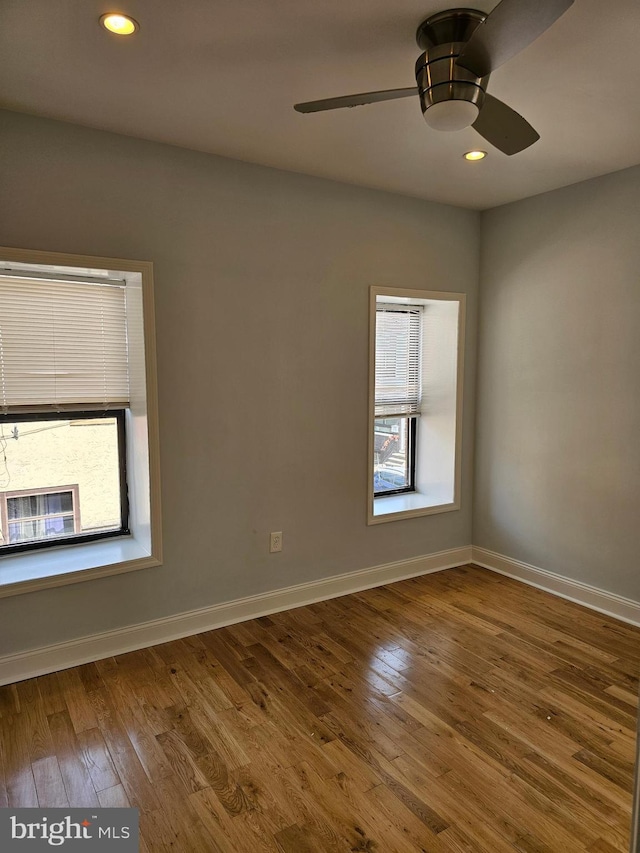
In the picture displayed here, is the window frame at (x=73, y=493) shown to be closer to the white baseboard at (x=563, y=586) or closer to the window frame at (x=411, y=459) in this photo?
the window frame at (x=411, y=459)

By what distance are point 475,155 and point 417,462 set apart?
2.23 meters

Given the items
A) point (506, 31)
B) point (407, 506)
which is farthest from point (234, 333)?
point (506, 31)

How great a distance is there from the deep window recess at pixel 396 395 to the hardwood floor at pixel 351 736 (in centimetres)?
131

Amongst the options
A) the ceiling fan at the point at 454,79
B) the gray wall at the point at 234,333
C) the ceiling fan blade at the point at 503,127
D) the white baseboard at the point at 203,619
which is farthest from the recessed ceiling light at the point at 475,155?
the white baseboard at the point at 203,619

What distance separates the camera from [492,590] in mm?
3600

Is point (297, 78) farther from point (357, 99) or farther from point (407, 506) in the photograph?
point (407, 506)

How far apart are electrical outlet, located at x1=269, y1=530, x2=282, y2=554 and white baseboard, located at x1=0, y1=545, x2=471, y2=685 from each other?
26 cm

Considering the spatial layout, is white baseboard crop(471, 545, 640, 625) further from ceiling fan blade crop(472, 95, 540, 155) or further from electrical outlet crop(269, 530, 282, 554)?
ceiling fan blade crop(472, 95, 540, 155)

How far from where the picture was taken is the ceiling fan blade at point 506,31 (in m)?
1.26

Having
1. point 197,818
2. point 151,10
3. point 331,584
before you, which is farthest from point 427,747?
point 151,10

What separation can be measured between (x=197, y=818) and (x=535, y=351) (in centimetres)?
312

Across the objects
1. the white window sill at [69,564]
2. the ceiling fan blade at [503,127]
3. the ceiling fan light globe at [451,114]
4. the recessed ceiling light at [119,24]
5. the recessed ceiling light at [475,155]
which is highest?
the recessed ceiling light at [475,155]

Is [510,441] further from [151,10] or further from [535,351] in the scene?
[151,10]

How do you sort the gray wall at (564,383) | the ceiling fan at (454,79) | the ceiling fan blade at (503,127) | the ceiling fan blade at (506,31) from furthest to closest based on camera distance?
the gray wall at (564,383) → the ceiling fan blade at (503,127) → the ceiling fan at (454,79) → the ceiling fan blade at (506,31)
